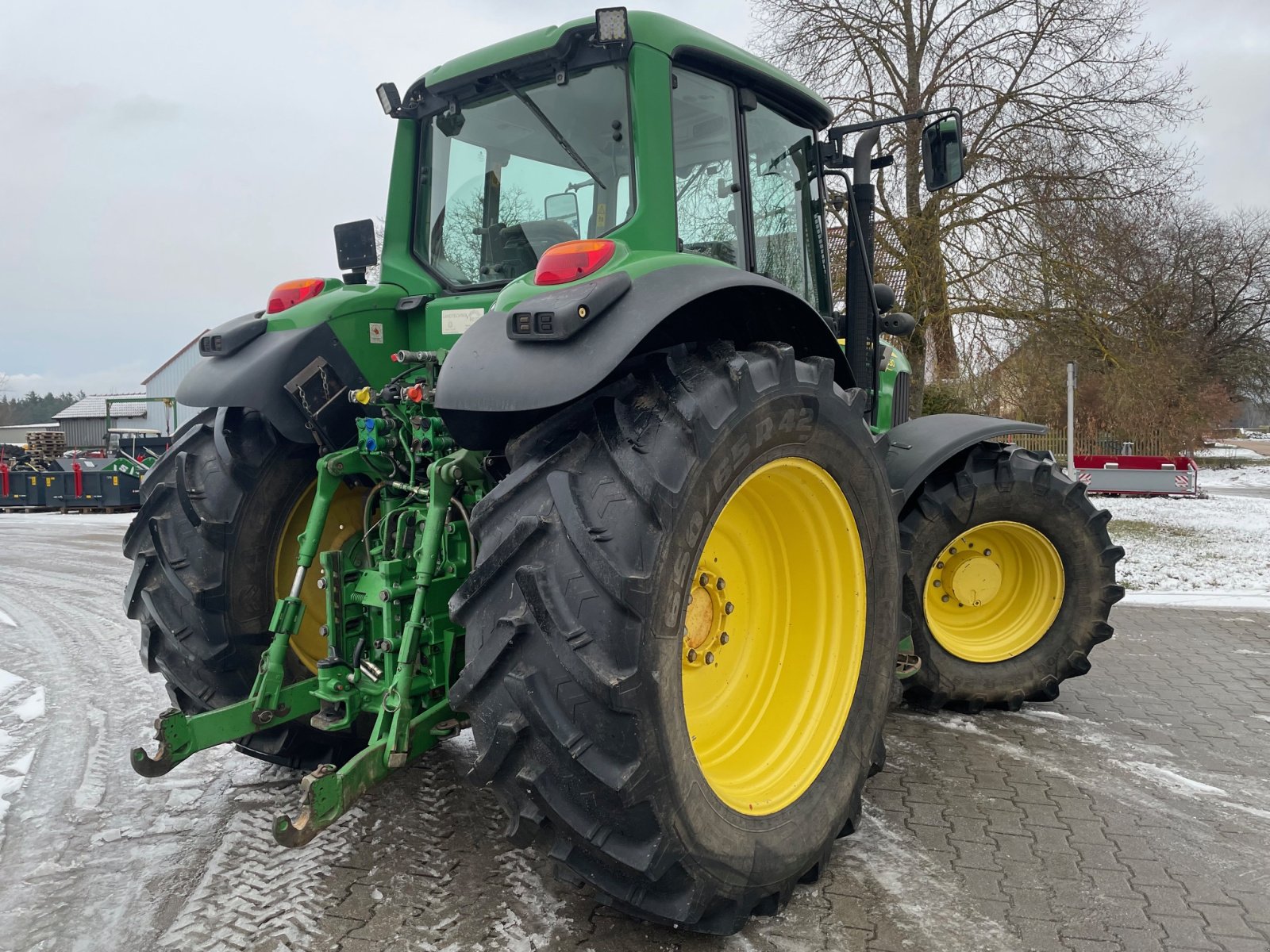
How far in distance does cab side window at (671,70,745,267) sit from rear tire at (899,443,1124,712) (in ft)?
5.18

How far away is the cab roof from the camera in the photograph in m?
2.77

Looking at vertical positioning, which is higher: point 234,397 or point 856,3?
point 856,3

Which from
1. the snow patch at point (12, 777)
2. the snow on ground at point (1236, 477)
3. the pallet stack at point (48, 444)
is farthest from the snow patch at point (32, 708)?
the snow on ground at point (1236, 477)

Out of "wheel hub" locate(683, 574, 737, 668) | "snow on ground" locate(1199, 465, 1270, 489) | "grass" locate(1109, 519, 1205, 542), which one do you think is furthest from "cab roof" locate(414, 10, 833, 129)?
"snow on ground" locate(1199, 465, 1270, 489)

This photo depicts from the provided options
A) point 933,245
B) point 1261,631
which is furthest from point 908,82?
point 1261,631

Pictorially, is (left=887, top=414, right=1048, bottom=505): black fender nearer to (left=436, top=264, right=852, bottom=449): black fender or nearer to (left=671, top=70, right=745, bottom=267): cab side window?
(left=671, top=70, right=745, bottom=267): cab side window

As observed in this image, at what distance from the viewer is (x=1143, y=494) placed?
52.4ft

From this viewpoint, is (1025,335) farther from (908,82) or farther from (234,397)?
(234,397)

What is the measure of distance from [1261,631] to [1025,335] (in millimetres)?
9167

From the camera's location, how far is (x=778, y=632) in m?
2.78

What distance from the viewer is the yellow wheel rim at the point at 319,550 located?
3.15 m

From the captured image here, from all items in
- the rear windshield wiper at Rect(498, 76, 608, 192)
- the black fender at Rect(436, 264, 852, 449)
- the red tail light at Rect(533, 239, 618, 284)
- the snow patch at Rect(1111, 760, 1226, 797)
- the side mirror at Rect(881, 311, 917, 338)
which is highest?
the rear windshield wiper at Rect(498, 76, 608, 192)

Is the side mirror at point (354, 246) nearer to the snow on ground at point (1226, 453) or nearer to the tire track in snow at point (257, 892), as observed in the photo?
→ the tire track in snow at point (257, 892)

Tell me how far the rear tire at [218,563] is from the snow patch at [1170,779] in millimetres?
3043
